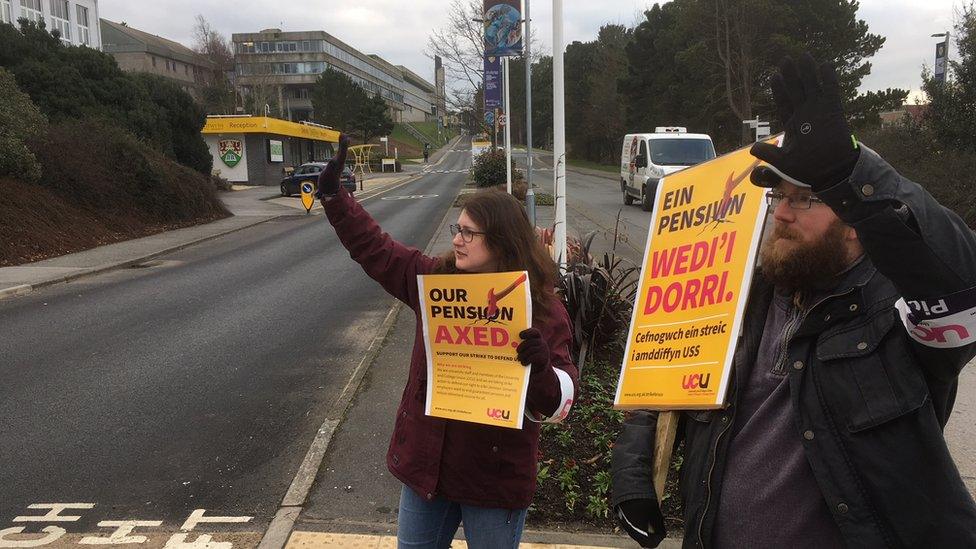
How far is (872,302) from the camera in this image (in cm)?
149

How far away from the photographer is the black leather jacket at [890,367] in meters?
1.28

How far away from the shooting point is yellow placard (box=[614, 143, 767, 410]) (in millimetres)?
1759

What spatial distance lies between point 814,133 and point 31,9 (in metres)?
54.6

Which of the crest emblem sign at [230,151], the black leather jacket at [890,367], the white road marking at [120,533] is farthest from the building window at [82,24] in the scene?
the black leather jacket at [890,367]

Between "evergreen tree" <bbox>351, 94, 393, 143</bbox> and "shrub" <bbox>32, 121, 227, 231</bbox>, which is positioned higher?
"evergreen tree" <bbox>351, 94, 393, 143</bbox>

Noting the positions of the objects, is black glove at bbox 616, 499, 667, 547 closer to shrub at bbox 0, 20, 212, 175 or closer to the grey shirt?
the grey shirt

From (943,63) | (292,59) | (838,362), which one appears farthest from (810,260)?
(292,59)

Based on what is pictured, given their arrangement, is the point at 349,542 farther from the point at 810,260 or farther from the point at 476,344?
the point at 810,260

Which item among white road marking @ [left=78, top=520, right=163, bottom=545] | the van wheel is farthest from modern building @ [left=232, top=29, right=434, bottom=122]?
white road marking @ [left=78, top=520, right=163, bottom=545]

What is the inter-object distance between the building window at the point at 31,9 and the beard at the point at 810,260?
52798mm

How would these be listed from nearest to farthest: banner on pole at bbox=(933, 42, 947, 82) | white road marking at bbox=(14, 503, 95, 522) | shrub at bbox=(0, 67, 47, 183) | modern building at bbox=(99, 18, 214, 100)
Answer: white road marking at bbox=(14, 503, 95, 522) → shrub at bbox=(0, 67, 47, 183) → banner on pole at bbox=(933, 42, 947, 82) → modern building at bbox=(99, 18, 214, 100)

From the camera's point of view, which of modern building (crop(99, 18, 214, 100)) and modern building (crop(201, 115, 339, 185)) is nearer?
modern building (crop(201, 115, 339, 185))

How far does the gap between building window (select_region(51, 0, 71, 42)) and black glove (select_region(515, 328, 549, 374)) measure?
56097 millimetres

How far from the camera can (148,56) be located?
254 ft
